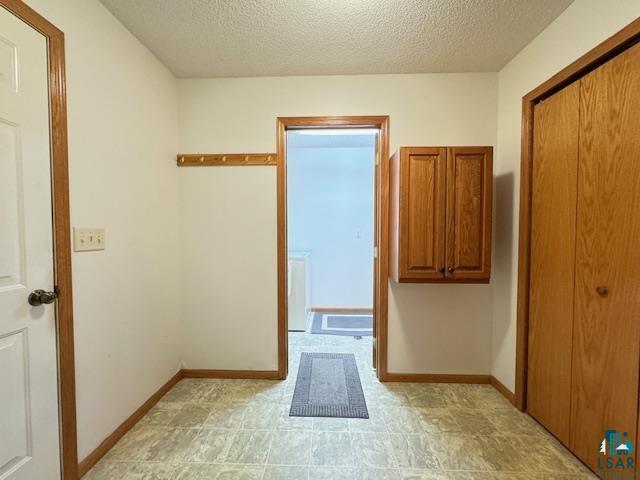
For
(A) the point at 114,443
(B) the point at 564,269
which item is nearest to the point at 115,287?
(A) the point at 114,443

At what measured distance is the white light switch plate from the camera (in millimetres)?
1361

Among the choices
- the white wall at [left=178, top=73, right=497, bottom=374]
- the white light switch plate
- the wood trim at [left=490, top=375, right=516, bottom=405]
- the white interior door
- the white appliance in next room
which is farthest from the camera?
the white appliance in next room

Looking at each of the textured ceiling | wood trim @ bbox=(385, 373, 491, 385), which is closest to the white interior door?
the textured ceiling

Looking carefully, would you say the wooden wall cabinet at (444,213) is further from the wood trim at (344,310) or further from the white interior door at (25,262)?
the wood trim at (344,310)

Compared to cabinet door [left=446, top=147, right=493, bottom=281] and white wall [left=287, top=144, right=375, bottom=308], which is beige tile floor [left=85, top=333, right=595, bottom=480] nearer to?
cabinet door [left=446, top=147, right=493, bottom=281]

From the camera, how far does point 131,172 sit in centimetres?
174

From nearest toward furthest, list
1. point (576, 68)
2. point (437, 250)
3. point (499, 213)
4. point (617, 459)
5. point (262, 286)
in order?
point (617, 459) → point (576, 68) → point (437, 250) → point (499, 213) → point (262, 286)

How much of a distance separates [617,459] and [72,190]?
2749 mm

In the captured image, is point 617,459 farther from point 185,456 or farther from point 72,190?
point 72,190

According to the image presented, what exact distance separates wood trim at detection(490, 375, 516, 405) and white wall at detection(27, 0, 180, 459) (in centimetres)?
243

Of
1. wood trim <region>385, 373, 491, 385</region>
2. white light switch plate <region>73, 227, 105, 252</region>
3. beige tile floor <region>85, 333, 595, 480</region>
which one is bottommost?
beige tile floor <region>85, 333, 595, 480</region>

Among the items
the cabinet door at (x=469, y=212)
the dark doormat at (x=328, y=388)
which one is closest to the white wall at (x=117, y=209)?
the dark doormat at (x=328, y=388)

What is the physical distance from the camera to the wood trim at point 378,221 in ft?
7.19

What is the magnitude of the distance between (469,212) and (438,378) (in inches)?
51.5
